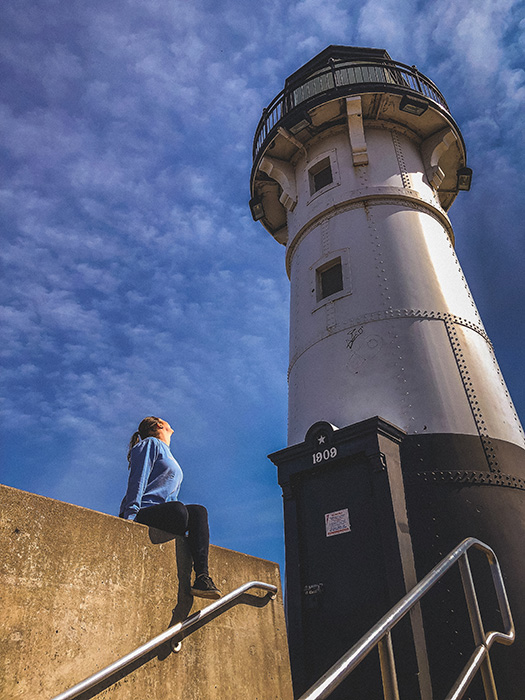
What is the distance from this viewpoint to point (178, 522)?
3.78 m


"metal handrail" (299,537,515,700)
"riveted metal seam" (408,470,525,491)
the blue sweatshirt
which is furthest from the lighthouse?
the blue sweatshirt

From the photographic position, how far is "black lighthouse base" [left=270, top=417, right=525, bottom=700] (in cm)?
542

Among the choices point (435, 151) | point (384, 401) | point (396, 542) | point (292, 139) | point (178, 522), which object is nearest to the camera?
point (178, 522)

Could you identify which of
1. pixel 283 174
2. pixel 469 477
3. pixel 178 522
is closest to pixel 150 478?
pixel 178 522

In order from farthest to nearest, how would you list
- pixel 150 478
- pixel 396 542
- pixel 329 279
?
pixel 329 279
pixel 396 542
pixel 150 478

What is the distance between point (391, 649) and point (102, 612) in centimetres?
187

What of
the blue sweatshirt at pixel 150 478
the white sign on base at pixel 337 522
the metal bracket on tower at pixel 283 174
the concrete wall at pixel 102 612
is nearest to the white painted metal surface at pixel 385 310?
the metal bracket on tower at pixel 283 174

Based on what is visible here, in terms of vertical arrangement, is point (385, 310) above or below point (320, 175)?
below

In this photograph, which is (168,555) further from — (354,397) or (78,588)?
(354,397)

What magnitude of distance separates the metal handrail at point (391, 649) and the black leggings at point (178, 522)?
1.31 m

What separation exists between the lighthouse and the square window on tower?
0.03m

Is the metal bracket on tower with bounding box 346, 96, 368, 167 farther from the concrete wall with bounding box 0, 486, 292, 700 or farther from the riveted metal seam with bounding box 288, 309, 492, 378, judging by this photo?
the concrete wall with bounding box 0, 486, 292, 700

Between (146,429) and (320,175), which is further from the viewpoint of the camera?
(320,175)

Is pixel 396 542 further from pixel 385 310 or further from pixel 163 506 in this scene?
pixel 385 310
